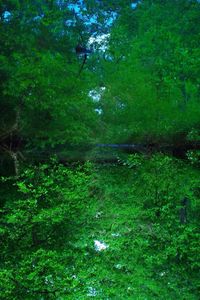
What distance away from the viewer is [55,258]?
10.3 metres

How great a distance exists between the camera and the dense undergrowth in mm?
9734

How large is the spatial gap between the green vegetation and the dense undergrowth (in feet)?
0.13

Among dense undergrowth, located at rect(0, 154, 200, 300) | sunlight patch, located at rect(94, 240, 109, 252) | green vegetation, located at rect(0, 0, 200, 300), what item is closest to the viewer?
dense undergrowth, located at rect(0, 154, 200, 300)

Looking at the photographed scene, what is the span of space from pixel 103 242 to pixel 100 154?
6141 millimetres

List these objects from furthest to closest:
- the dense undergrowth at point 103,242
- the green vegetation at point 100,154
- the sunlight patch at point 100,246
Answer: the sunlight patch at point 100,246
the green vegetation at point 100,154
the dense undergrowth at point 103,242

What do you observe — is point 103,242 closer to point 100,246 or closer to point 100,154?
point 100,246

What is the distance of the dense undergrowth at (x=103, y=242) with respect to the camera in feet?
31.9

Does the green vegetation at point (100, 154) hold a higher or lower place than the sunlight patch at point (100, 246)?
higher

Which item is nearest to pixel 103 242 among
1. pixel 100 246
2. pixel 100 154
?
pixel 100 246

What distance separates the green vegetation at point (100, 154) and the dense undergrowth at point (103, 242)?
0.04 meters

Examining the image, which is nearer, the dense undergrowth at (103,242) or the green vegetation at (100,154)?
the dense undergrowth at (103,242)

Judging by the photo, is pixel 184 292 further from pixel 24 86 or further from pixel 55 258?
pixel 24 86

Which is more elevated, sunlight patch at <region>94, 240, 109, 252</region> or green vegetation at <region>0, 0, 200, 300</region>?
green vegetation at <region>0, 0, 200, 300</region>

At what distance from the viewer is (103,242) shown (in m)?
11.4
